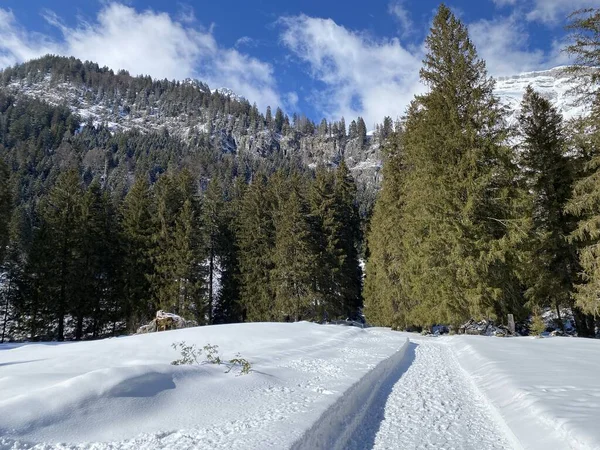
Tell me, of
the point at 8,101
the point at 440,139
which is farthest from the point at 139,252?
the point at 8,101

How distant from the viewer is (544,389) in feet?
18.0

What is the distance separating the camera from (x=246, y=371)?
648cm

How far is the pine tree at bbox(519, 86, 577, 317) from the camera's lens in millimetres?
16969

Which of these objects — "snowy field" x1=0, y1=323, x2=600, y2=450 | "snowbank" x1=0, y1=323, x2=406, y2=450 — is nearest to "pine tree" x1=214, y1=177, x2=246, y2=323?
"snowy field" x1=0, y1=323, x2=600, y2=450

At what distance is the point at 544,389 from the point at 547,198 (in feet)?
50.0

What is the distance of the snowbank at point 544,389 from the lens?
3.91 meters

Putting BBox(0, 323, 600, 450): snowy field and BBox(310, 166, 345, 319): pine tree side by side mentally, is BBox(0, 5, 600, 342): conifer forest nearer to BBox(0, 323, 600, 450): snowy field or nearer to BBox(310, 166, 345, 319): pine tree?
BBox(310, 166, 345, 319): pine tree

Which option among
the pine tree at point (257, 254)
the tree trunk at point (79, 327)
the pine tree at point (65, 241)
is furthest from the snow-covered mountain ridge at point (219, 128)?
the tree trunk at point (79, 327)

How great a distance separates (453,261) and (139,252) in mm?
24484

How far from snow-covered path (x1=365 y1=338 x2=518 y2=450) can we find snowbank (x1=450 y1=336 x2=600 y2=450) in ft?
0.78

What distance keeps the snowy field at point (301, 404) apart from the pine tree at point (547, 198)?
30.0ft

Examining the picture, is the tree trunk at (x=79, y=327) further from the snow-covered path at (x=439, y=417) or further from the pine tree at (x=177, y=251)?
the snow-covered path at (x=439, y=417)

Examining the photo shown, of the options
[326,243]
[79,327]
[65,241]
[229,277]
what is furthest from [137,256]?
[326,243]

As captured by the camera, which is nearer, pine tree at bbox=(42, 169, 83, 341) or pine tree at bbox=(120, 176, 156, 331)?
pine tree at bbox=(42, 169, 83, 341)
